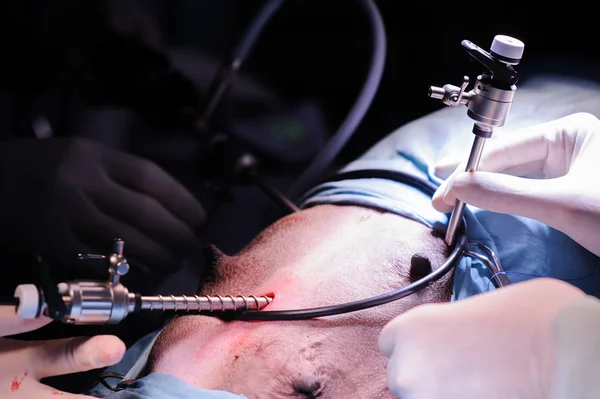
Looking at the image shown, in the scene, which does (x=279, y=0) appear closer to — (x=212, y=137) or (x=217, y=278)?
(x=212, y=137)

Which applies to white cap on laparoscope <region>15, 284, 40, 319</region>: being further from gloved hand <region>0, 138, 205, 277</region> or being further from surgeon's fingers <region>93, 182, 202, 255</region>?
surgeon's fingers <region>93, 182, 202, 255</region>

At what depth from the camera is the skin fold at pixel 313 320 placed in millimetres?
875

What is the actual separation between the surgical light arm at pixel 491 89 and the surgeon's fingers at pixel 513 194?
0.16ft

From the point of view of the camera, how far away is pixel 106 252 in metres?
1.31

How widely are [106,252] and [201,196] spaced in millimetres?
298

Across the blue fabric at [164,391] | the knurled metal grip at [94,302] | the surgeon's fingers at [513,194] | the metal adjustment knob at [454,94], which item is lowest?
the blue fabric at [164,391]

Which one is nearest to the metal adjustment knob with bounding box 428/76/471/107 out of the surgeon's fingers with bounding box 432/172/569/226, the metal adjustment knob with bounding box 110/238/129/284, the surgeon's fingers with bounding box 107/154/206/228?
the surgeon's fingers with bounding box 432/172/569/226

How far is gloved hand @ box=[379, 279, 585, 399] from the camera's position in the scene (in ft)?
2.15

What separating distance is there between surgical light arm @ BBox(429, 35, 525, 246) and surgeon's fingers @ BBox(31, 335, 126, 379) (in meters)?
0.53

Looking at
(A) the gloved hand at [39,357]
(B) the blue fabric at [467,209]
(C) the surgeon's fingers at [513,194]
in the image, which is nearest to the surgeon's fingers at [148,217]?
(B) the blue fabric at [467,209]

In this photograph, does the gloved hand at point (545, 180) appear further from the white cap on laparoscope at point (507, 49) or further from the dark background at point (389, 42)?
the dark background at point (389, 42)

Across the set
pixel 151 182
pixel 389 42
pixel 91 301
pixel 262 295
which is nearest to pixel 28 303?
pixel 91 301

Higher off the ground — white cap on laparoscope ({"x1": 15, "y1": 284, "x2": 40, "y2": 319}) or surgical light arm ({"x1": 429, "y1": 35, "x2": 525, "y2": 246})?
surgical light arm ({"x1": 429, "y1": 35, "x2": 525, "y2": 246})

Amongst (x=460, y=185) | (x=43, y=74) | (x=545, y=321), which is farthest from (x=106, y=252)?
(x=545, y=321)
